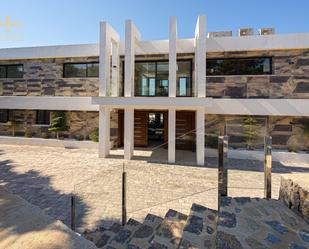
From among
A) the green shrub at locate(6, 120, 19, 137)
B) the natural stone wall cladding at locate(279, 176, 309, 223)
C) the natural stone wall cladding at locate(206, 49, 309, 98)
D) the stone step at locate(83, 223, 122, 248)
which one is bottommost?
the stone step at locate(83, 223, 122, 248)

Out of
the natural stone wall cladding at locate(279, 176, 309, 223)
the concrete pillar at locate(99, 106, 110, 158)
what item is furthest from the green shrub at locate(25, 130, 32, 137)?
the natural stone wall cladding at locate(279, 176, 309, 223)

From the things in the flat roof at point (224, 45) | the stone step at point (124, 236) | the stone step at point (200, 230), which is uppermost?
the flat roof at point (224, 45)

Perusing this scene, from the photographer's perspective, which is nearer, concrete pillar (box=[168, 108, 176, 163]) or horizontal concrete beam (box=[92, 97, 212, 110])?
horizontal concrete beam (box=[92, 97, 212, 110])

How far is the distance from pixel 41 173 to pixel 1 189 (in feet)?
10.1

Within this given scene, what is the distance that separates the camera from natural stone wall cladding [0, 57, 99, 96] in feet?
43.6

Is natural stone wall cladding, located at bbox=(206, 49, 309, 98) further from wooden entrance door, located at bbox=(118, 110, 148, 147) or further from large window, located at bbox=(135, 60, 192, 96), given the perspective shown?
wooden entrance door, located at bbox=(118, 110, 148, 147)

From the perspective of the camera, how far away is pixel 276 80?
35.8 feet

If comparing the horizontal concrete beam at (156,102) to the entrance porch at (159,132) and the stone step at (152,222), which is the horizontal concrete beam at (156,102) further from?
the stone step at (152,222)

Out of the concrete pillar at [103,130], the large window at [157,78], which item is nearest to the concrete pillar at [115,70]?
the large window at [157,78]

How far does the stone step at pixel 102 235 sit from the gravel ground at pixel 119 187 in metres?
0.33

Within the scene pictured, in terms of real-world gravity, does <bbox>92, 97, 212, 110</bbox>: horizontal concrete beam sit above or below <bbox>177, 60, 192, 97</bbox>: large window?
below

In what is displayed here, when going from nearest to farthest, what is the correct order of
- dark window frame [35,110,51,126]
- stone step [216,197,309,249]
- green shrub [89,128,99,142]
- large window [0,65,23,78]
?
1. stone step [216,197,309,249]
2. green shrub [89,128,99,142]
3. dark window frame [35,110,51,126]
4. large window [0,65,23,78]

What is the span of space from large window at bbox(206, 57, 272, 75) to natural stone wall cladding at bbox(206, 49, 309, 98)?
23 cm

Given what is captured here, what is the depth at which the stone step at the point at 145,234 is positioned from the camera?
10.8ft
